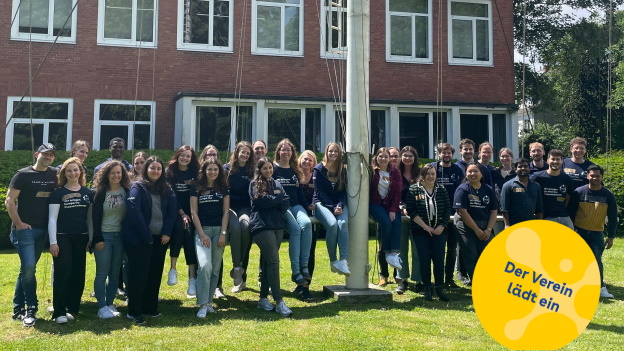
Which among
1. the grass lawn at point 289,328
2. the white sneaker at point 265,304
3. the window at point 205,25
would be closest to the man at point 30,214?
the grass lawn at point 289,328

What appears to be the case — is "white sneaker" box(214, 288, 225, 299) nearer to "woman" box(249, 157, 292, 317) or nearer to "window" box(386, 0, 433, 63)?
"woman" box(249, 157, 292, 317)

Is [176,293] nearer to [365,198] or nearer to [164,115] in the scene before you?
[365,198]

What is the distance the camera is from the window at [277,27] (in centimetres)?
1778

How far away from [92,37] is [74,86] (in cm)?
135

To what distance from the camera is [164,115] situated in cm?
1711

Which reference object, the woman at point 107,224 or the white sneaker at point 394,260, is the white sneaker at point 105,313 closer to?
the woman at point 107,224

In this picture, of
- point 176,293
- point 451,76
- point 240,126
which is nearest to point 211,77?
point 240,126

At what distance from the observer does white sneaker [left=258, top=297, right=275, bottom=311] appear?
718cm

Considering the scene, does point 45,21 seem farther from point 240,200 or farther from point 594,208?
point 594,208

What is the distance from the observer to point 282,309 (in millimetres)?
6934

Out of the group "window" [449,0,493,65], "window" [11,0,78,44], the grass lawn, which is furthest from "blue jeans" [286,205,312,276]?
"window" [449,0,493,65]

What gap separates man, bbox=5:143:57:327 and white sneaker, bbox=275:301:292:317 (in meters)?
2.45

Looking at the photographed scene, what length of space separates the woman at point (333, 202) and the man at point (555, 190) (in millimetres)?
2564

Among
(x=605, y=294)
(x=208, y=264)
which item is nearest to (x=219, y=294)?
(x=208, y=264)
